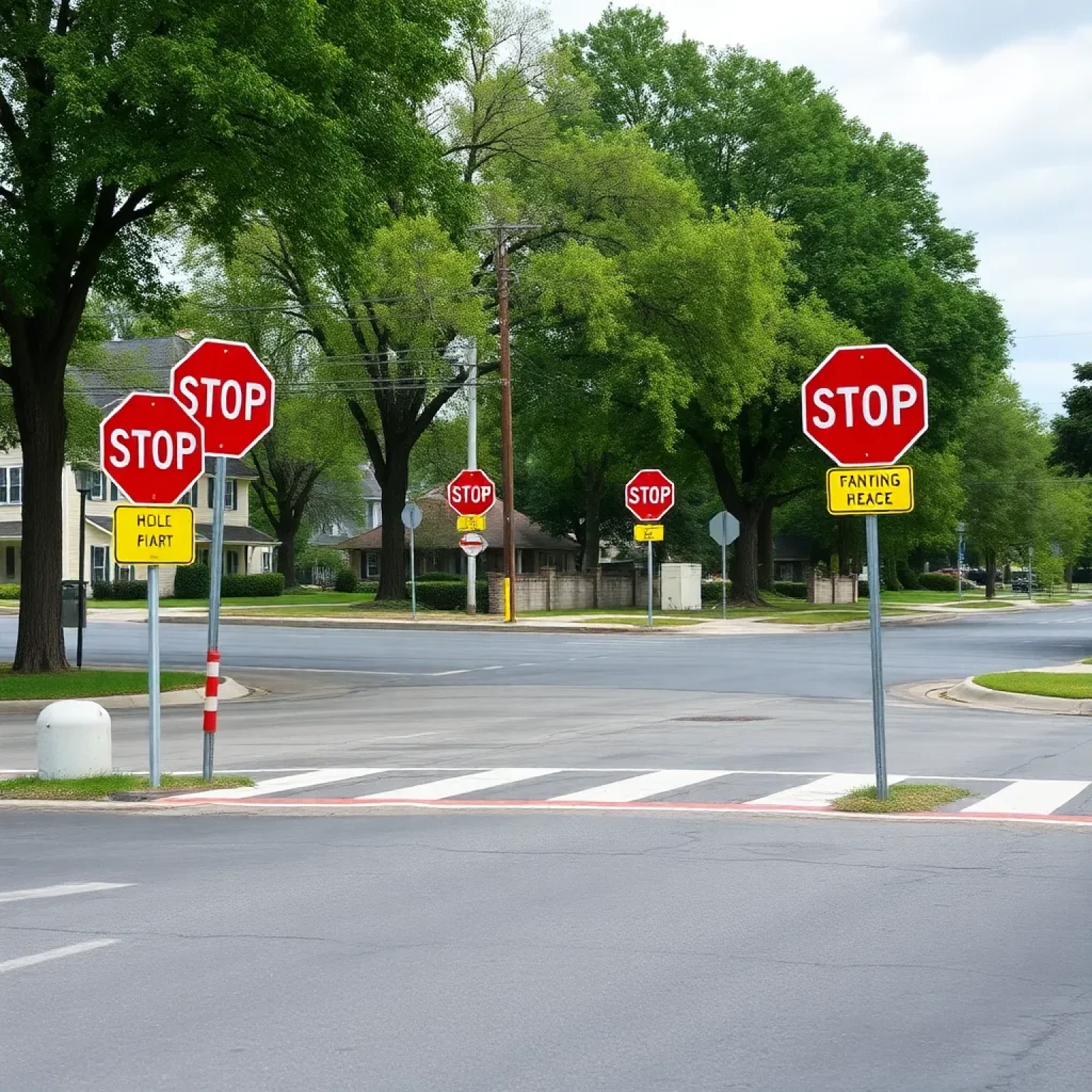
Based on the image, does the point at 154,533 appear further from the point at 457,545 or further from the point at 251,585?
the point at 457,545

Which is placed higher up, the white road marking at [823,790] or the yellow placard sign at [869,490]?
the yellow placard sign at [869,490]

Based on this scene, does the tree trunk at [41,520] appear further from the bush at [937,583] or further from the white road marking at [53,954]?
the bush at [937,583]

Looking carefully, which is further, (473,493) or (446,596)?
(446,596)

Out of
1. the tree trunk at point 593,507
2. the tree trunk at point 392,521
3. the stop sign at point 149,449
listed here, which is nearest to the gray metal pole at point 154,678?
the stop sign at point 149,449

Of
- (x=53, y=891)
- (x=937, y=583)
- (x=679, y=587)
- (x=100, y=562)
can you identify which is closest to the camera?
(x=53, y=891)

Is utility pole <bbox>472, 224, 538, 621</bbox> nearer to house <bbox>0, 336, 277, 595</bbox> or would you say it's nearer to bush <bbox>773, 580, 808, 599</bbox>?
house <bbox>0, 336, 277, 595</bbox>

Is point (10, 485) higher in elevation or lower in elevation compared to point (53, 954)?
higher

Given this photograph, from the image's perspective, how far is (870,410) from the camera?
11859 mm

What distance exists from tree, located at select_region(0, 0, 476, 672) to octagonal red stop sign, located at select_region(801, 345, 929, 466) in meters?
12.0

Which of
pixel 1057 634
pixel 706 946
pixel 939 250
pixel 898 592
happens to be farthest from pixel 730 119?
pixel 706 946

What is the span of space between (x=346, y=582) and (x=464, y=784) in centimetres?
6798

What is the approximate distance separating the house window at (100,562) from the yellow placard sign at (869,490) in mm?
65011

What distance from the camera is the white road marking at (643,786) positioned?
503 inches

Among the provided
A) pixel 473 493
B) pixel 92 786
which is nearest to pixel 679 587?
pixel 473 493
